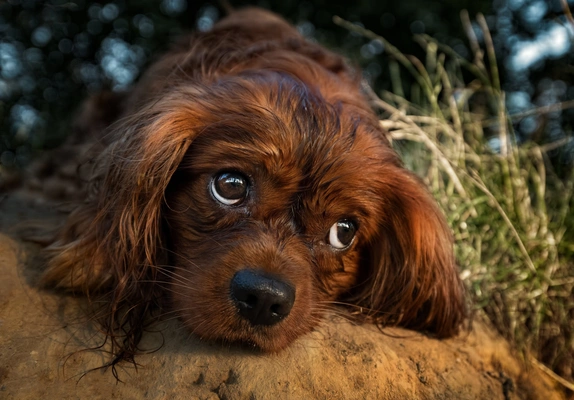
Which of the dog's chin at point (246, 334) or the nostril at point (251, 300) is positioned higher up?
the nostril at point (251, 300)

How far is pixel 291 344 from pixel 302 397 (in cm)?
24

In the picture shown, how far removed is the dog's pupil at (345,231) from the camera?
97.7 inches

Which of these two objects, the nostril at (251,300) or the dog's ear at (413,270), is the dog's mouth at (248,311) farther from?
the dog's ear at (413,270)

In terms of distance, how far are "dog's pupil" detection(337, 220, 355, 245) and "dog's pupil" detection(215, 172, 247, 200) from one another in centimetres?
46

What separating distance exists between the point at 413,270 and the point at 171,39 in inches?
123

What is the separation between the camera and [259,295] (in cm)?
200

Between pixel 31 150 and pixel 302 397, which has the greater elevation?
pixel 302 397

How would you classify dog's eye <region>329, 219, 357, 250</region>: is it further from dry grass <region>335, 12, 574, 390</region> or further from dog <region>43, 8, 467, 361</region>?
dry grass <region>335, 12, 574, 390</region>

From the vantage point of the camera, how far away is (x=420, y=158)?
424 cm

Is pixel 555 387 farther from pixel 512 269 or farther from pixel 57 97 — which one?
pixel 57 97

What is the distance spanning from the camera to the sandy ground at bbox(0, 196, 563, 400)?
6.38ft

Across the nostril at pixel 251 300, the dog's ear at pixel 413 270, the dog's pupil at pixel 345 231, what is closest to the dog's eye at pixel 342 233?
the dog's pupil at pixel 345 231

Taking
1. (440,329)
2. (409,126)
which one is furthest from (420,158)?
(440,329)

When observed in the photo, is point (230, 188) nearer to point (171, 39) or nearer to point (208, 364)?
point (208, 364)
